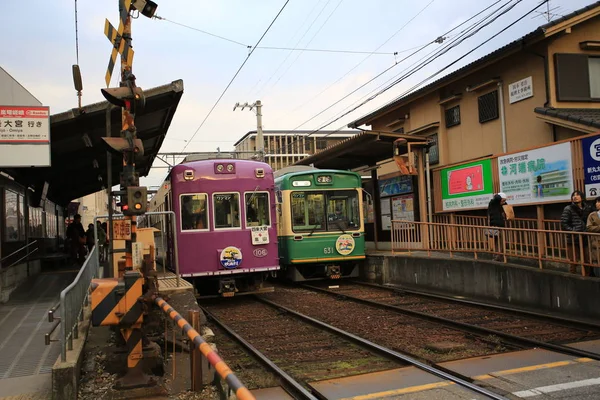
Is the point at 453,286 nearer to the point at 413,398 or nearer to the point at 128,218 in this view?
the point at 413,398

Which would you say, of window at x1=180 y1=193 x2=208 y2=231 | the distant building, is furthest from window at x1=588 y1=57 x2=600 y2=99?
the distant building

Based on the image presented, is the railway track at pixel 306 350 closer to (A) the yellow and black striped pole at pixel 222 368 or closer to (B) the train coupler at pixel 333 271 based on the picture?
(A) the yellow and black striped pole at pixel 222 368

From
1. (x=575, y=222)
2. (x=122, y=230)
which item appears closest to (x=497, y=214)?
(x=575, y=222)

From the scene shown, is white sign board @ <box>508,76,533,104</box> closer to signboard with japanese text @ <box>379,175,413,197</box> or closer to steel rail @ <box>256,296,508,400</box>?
signboard with japanese text @ <box>379,175,413,197</box>

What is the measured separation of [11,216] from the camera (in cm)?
1119

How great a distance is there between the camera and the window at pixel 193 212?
11.2 m

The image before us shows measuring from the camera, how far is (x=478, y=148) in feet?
52.4

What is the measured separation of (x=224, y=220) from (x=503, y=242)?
19.5 ft

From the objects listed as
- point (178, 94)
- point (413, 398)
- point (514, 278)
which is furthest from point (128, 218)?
point (514, 278)

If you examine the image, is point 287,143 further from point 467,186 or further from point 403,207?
point 467,186

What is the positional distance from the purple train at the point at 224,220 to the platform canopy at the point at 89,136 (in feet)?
4.00

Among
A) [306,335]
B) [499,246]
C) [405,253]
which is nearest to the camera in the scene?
[306,335]

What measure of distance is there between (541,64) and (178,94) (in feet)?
31.3

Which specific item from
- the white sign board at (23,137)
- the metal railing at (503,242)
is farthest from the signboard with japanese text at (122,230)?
the metal railing at (503,242)
